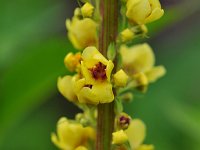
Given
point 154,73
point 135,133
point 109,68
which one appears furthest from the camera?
point 154,73

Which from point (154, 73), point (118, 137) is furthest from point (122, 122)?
Answer: point (154, 73)

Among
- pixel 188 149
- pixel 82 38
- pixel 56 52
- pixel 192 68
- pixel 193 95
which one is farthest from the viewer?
pixel 192 68

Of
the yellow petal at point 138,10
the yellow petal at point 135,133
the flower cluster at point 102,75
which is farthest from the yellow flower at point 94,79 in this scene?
the yellow petal at point 135,133

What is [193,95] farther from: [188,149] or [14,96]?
[14,96]

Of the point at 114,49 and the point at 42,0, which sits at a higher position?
the point at 42,0

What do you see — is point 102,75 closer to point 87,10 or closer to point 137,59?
point 87,10

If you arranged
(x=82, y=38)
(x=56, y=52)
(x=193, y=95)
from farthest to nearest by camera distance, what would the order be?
(x=193, y=95) < (x=56, y=52) < (x=82, y=38)

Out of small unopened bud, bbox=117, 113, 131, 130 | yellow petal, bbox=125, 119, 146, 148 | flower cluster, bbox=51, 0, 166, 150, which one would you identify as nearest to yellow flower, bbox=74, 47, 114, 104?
flower cluster, bbox=51, 0, 166, 150

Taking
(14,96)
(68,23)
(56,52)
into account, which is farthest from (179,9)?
(68,23)
